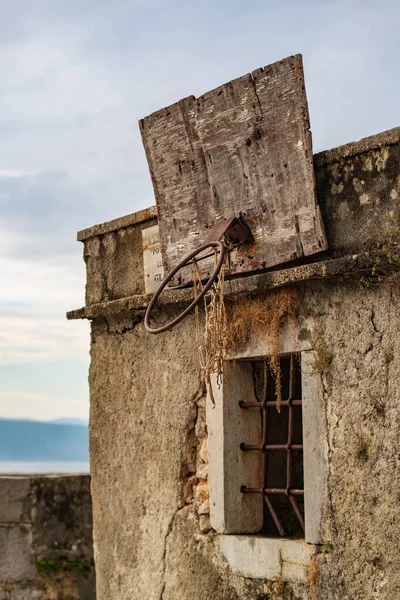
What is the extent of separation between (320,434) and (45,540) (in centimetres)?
431

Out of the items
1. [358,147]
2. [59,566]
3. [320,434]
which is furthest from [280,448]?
[59,566]

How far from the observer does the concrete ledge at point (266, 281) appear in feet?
15.8

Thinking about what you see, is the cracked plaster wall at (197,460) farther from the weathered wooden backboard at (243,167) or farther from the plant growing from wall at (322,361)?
the weathered wooden backboard at (243,167)

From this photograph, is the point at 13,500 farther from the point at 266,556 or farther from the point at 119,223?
the point at 266,556

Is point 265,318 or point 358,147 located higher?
point 358,147

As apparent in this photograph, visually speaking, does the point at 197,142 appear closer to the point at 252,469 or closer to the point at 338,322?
the point at 338,322

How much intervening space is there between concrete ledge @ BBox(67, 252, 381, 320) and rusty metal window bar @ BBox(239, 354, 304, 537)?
0.48m

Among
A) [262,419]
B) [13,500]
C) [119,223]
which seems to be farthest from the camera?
[13,500]

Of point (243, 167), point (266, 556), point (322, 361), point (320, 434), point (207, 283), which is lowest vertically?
point (266, 556)

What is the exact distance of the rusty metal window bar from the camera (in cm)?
550

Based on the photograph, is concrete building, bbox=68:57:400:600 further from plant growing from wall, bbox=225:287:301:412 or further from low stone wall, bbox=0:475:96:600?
low stone wall, bbox=0:475:96:600

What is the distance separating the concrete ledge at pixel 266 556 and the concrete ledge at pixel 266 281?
1.50m

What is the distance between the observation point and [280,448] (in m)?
5.54

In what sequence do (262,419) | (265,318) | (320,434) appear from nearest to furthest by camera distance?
(320,434), (265,318), (262,419)
